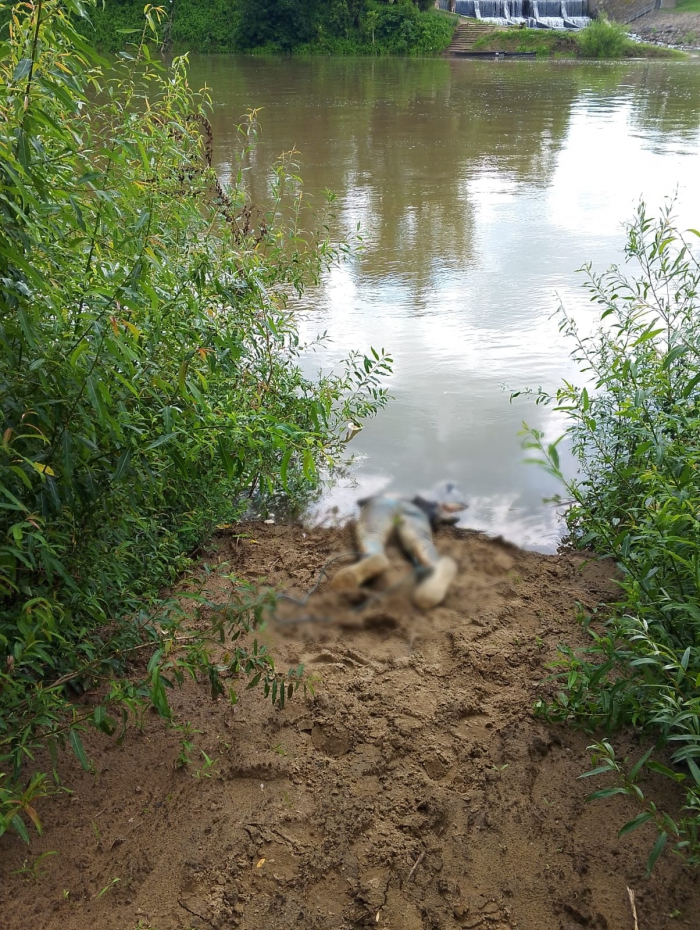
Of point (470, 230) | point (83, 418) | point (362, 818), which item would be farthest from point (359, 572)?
point (470, 230)

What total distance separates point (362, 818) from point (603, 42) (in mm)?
25527

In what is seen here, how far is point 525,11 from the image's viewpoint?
2703 cm

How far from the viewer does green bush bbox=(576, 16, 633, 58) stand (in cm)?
2266

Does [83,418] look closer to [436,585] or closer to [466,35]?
[436,585]

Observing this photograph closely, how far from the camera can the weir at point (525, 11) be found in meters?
26.6

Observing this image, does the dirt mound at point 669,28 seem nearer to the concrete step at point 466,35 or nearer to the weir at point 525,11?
the weir at point 525,11

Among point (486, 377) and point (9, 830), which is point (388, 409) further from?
point (9, 830)

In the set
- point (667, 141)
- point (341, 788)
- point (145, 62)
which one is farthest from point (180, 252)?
point (667, 141)

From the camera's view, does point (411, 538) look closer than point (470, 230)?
Yes

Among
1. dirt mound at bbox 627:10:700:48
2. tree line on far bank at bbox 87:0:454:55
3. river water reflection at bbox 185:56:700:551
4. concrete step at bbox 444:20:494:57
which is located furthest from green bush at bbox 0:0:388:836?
dirt mound at bbox 627:10:700:48

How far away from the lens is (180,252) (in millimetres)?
3115

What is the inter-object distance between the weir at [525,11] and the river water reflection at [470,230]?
43.2 feet

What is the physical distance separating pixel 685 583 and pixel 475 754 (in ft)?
2.75

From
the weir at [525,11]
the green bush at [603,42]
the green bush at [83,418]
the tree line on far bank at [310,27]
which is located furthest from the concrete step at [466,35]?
the green bush at [83,418]
